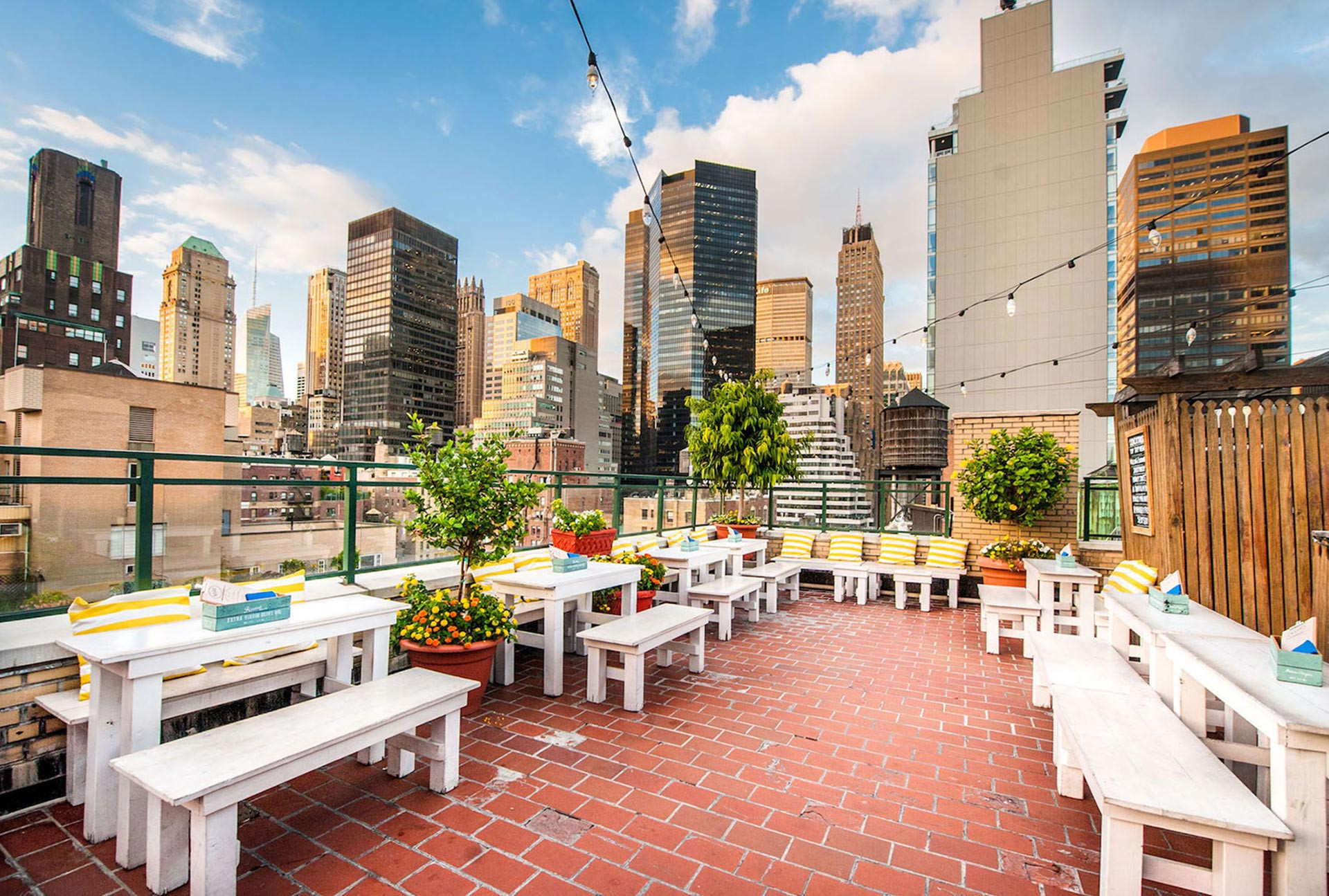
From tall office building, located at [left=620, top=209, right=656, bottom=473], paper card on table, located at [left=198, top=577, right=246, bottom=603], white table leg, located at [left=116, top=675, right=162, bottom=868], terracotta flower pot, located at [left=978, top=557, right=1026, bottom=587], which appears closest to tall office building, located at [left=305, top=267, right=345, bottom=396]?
tall office building, located at [left=620, top=209, right=656, bottom=473]

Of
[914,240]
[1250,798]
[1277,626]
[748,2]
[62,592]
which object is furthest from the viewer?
[914,240]

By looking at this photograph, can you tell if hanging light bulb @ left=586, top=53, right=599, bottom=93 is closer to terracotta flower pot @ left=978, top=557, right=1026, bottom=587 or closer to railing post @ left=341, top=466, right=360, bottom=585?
railing post @ left=341, top=466, right=360, bottom=585

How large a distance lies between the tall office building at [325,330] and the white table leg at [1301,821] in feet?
479

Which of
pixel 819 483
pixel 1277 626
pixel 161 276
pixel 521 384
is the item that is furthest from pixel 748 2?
pixel 161 276

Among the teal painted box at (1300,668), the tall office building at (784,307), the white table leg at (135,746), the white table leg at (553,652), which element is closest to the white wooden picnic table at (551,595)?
the white table leg at (553,652)

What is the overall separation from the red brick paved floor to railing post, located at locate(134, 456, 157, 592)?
3.38 feet

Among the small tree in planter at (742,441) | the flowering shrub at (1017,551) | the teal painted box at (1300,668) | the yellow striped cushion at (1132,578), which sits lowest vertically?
the flowering shrub at (1017,551)

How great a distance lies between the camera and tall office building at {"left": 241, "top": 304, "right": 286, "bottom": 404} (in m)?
130

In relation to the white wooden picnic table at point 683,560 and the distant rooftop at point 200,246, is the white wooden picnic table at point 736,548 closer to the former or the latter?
the white wooden picnic table at point 683,560

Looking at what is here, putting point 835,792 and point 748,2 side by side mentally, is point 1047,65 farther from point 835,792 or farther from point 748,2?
point 835,792

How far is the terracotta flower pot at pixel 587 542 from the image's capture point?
208 inches

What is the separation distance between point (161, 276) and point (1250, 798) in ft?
425

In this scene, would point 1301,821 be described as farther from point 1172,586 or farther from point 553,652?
point 553,652

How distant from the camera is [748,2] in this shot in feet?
33.3
